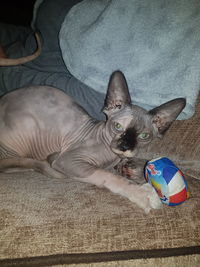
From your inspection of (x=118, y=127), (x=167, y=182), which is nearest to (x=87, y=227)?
(x=167, y=182)

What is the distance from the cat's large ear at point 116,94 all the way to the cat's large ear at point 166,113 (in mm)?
139

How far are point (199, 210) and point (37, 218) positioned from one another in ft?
1.67

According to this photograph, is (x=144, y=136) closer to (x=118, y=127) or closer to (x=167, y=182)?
(x=118, y=127)

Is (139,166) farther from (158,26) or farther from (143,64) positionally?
(158,26)

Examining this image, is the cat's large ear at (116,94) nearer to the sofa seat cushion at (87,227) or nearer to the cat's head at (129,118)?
the cat's head at (129,118)

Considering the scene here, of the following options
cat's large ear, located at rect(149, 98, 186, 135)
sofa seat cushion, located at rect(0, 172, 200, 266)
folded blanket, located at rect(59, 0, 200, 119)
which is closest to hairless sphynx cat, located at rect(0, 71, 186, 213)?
cat's large ear, located at rect(149, 98, 186, 135)

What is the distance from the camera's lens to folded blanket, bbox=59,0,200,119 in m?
1.07

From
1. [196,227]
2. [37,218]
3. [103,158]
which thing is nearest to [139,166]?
[103,158]

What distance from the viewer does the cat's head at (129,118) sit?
40.4 inches

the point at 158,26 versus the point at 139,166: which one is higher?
the point at 158,26

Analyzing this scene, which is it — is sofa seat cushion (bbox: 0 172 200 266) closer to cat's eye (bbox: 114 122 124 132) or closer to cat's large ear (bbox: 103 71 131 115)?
cat's eye (bbox: 114 122 124 132)

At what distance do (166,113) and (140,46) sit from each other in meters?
0.33

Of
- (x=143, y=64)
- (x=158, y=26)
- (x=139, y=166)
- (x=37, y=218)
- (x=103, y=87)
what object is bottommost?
(x=139, y=166)

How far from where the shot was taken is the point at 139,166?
3.84ft
